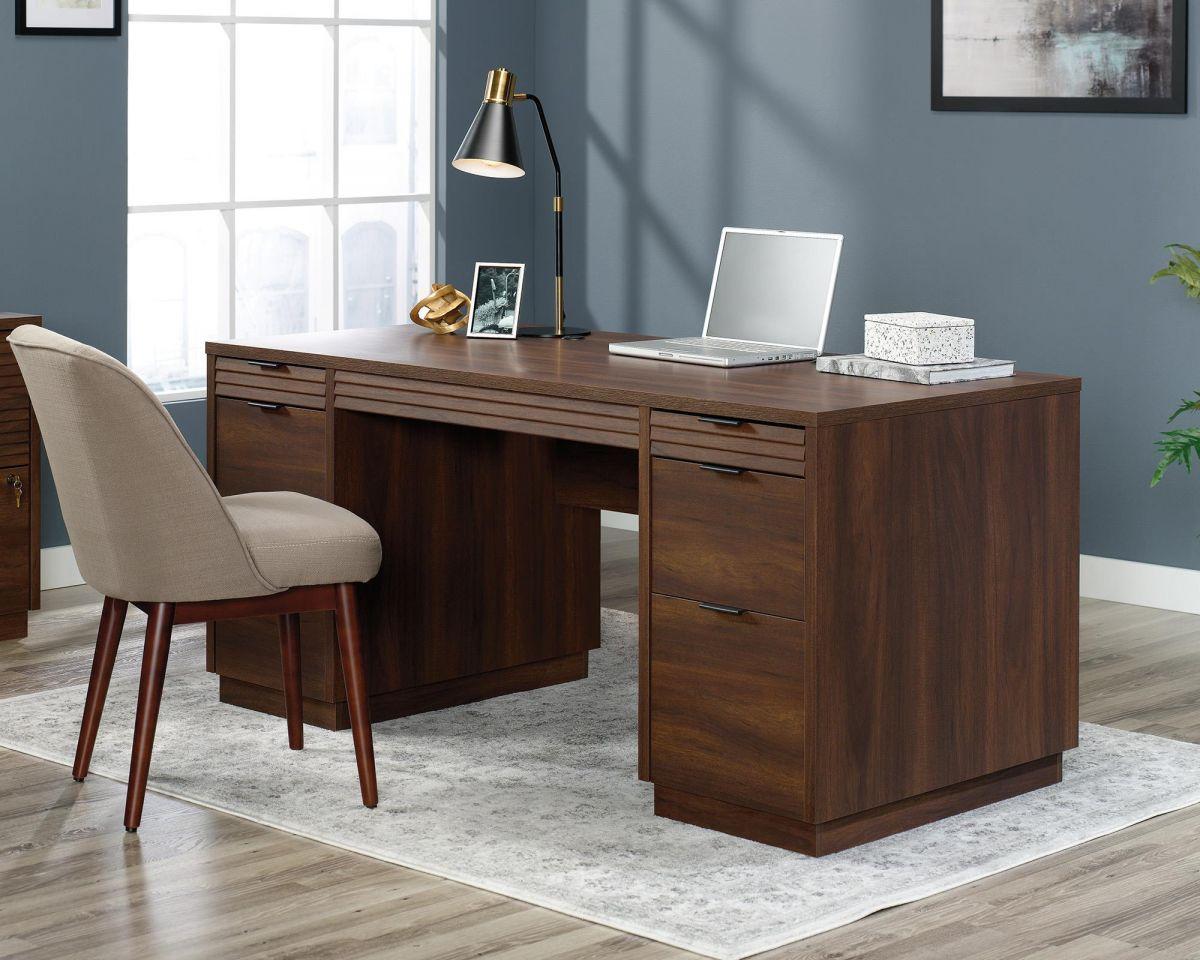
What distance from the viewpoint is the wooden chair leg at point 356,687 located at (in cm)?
322

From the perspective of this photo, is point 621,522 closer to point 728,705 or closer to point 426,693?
point 426,693

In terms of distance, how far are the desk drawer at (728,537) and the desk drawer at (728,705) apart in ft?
0.12

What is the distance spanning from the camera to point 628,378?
10.5 feet

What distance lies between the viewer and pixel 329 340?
3.82 meters

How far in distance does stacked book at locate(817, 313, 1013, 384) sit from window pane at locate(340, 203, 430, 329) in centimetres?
299

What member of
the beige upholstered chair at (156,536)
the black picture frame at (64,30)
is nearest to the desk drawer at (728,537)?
the beige upholstered chair at (156,536)

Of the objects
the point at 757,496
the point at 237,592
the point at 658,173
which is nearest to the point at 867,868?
the point at 757,496

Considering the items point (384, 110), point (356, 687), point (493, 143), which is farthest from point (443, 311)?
point (384, 110)

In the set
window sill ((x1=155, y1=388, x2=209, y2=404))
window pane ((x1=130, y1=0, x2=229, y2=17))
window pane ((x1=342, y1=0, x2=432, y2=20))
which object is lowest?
window sill ((x1=155, y1=388, x2=209, y2=404))

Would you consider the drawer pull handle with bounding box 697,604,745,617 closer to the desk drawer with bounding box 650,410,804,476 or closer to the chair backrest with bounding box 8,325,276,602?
the desk drawer with bounding box 650,410,804,476

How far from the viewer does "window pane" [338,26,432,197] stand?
231 inches

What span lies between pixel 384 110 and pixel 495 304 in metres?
2.32

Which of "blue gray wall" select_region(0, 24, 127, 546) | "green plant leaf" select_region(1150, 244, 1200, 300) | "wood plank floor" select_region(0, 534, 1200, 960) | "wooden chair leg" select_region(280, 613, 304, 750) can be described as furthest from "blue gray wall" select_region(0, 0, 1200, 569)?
"wood plank floor" select_region(0, 534, 1200, 960)

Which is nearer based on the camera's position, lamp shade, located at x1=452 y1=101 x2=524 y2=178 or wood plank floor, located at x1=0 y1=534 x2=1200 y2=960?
wood plank floor, located at x1=0 y1=534 x2=1200 y2=960
